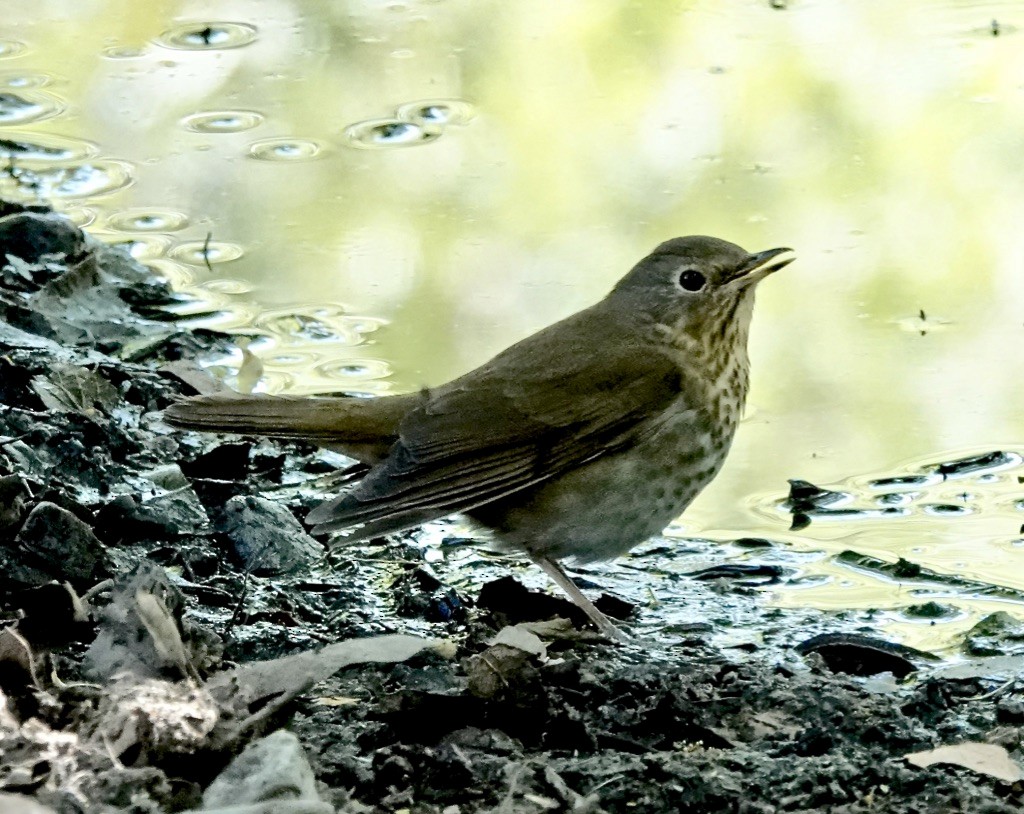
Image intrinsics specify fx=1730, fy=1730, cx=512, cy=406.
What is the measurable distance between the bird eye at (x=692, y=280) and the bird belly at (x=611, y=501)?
2.02 feet

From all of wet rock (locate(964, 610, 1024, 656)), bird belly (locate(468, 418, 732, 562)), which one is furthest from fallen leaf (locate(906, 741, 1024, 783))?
bird belly (locate(468, 418, 732, 562))

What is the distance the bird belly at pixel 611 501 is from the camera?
4887 mm

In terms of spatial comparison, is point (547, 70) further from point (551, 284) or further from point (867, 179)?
point (551, 284)

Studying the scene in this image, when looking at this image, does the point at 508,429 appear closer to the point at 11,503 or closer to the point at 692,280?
the point at 692,280

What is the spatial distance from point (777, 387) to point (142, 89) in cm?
473

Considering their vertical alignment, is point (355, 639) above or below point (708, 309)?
below

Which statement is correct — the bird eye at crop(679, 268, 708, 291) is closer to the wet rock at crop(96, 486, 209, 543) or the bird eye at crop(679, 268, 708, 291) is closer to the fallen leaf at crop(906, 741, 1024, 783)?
the wet rock at crop(96, 486, 209, 543)

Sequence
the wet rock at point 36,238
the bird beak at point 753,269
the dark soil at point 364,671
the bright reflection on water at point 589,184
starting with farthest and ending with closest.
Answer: the wet rock at point 36,238 → the bright reflection on water at point 589,184 → the bird beak at point 753,269 → the dark soil at point 364,671

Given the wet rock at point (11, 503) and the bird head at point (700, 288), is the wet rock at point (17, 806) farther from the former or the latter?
the bird head at point (700, 288)

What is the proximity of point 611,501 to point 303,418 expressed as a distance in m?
0.94

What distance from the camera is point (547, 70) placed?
1022cm

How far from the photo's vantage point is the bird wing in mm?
4719

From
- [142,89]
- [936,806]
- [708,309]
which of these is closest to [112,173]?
[142,89]

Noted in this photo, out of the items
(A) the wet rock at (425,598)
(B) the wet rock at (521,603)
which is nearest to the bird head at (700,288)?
(B) the wet rock at (521,603)
